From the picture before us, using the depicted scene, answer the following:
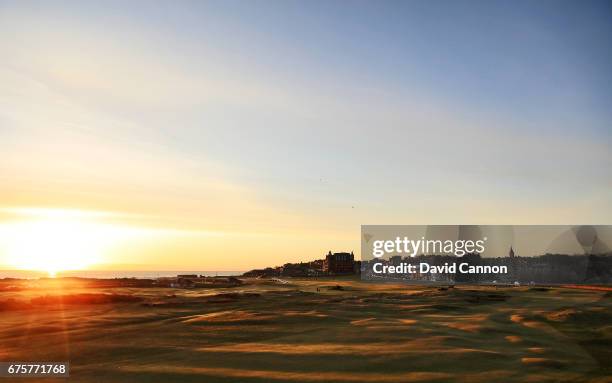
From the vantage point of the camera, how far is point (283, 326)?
100.0 ft

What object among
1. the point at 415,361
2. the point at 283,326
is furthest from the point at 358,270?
the point at 415,361

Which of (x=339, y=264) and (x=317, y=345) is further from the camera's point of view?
(x=339, y=264)

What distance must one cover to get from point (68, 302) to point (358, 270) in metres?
130

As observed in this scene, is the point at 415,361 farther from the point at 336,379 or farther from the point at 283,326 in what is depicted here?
the point at 283,326

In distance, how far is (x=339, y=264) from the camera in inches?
6713

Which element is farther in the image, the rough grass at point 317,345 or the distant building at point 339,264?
the distant building at point 339,264

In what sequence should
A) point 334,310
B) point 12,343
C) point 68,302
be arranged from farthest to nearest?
point 68,302
point 334,310
point 12,343

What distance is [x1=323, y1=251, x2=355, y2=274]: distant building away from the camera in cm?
16854

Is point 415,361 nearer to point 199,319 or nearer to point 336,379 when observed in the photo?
point 336,379

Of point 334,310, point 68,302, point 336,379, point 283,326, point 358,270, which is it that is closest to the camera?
point 336,379

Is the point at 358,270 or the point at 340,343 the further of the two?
the point at 358,270

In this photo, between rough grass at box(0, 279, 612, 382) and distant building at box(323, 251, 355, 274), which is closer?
rough grass at box(0, 279, 612, 382)

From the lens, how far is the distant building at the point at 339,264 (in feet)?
553

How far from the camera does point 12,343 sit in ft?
81.2
